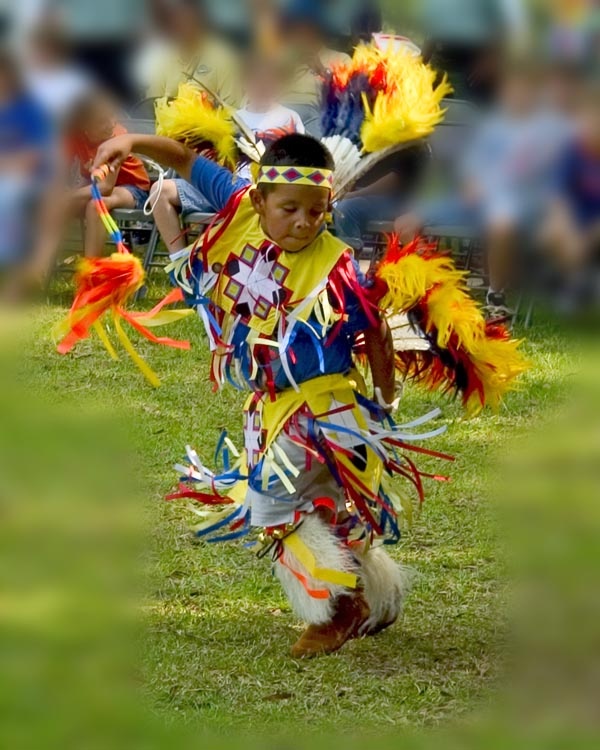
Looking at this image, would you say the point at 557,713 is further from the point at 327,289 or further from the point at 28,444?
the point at 327,289

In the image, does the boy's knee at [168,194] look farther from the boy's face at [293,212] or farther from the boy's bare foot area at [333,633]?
the boy's bare foot area at [333,633]

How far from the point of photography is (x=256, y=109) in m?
2.62

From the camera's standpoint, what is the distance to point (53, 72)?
145cm

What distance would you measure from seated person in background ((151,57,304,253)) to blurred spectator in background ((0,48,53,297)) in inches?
13.9

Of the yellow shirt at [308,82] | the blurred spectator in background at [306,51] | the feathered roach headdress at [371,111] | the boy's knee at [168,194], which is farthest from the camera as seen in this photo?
the boy's knee at [168,194]

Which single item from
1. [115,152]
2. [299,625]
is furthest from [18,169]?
[299,625]

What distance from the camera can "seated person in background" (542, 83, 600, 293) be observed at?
1.34 m

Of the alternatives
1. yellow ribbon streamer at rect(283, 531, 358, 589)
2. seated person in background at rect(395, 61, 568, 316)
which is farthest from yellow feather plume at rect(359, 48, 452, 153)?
seated person in background at rect(395, 61, 568, 316)

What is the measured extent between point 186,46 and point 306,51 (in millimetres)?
327

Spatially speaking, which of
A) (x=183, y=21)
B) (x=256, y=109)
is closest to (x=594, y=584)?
(x=183, y=21)

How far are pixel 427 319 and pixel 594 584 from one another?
1598mm

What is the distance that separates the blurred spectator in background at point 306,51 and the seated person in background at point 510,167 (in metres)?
0.24

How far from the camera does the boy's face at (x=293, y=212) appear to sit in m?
2.97

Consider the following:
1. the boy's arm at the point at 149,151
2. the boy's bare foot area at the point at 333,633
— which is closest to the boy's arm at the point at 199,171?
the boy's arm at the point at 149,151
